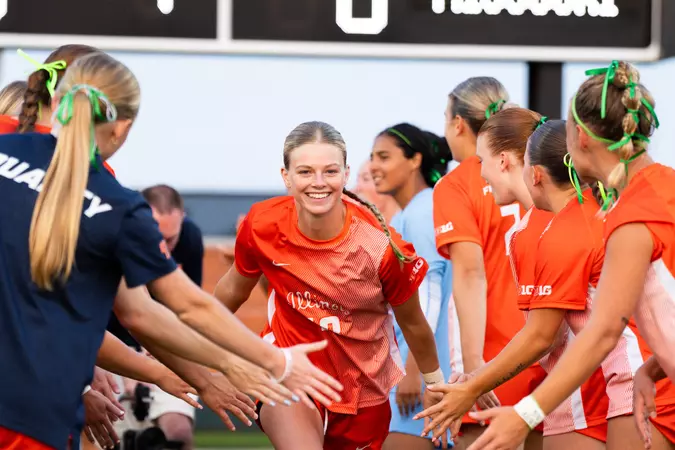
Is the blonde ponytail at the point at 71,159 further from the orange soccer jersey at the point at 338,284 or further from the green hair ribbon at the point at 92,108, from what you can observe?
the orange soccer jersey at the point at 338,284

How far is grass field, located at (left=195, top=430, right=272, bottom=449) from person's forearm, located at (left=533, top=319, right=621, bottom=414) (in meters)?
8.62

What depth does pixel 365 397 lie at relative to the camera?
17.2 feet

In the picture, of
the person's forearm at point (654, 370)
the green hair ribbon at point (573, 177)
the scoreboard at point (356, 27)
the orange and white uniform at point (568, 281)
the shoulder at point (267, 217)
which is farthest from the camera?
the scoreboard at point (356, 27)

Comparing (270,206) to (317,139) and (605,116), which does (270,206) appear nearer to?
(317,139)

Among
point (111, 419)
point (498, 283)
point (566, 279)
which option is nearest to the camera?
point (566, 279)

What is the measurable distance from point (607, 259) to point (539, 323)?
691 mm

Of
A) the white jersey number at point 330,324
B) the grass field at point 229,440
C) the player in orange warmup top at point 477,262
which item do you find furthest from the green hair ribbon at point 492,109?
the grass field at point 229,440

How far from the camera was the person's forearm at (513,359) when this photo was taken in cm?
427

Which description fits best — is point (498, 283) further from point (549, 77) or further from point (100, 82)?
point (100, 82)

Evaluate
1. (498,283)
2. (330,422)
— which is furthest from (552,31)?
(330,422)

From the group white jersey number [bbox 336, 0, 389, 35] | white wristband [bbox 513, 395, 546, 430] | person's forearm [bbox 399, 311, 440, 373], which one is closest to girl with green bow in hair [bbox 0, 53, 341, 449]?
white wristband [bbox 513, 395, 546, 430]

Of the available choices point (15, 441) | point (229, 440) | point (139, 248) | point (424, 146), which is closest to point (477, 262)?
point (424, 146)

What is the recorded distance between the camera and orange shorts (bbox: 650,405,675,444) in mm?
4059

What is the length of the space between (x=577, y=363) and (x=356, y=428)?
1.79 m
